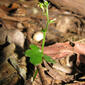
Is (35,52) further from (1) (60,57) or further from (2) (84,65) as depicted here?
(2) (84,65)

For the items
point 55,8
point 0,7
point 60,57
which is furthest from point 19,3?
point 60,57

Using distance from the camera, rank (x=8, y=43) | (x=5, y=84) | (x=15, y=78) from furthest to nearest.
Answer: (x=8, y=43) < (x=15, y=78) < (x=5, y=84)

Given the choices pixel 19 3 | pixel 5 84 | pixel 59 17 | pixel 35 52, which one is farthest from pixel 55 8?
pixel 5 84

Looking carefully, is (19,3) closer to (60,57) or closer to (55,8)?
(55,8)

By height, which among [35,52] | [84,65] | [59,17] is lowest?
[84,65]

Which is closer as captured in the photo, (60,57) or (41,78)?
(41,78)

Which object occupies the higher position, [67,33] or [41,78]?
[67,33]

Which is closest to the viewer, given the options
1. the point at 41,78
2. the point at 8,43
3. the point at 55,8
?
the point at 41,78
